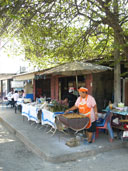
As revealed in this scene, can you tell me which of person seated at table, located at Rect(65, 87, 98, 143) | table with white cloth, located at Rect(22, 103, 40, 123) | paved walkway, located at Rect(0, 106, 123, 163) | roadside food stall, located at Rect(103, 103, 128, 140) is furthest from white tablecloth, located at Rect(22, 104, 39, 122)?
roadside food stall, located at Rect(103, 103, 128, 140)

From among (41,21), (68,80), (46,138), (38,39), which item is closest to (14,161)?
(46,138)

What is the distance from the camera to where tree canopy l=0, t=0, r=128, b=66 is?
6587mm

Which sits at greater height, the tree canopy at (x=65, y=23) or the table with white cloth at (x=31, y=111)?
the tree canopy at (x=65, y=23)

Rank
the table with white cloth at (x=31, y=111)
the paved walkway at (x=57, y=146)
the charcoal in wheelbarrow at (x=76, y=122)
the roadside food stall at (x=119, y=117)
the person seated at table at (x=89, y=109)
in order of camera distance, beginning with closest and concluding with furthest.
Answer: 1. the paved walkway at (x=57, y=146)
2. the charcoal in wheelbarrow at (x=76, y=122)
3. the person seated at table at (x=89, y=109)
4. the roadside food stall at (x=119, y=117)
5. the table with white cloth at (x=31, y=111)

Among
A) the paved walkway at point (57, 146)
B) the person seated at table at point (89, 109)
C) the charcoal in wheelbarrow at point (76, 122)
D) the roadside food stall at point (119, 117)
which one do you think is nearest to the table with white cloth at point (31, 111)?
the paved walkway at point (57, 146)

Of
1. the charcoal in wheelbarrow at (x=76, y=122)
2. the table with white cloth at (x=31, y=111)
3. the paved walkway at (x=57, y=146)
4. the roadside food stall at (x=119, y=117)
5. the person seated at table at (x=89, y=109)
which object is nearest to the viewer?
the paved walkway at (x=57, y=146)

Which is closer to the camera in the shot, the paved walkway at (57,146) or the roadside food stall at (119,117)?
the paved walkway at (57,146)

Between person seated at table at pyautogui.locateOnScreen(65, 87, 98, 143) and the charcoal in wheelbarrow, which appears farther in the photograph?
person seated at table at pyautogui.locateOnScreen(65, 87, 98, 143)

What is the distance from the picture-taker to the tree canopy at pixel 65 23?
6587mm

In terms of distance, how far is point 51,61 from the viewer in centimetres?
1147

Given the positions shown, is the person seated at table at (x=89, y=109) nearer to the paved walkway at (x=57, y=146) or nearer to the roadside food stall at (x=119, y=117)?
the paved walkway at (x=57, y=146)

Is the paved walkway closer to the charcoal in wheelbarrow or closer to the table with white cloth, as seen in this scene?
the charcoal in wheelbarrow

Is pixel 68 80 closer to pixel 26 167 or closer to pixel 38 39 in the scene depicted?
pixel 38 39

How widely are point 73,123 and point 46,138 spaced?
4.99 ft
